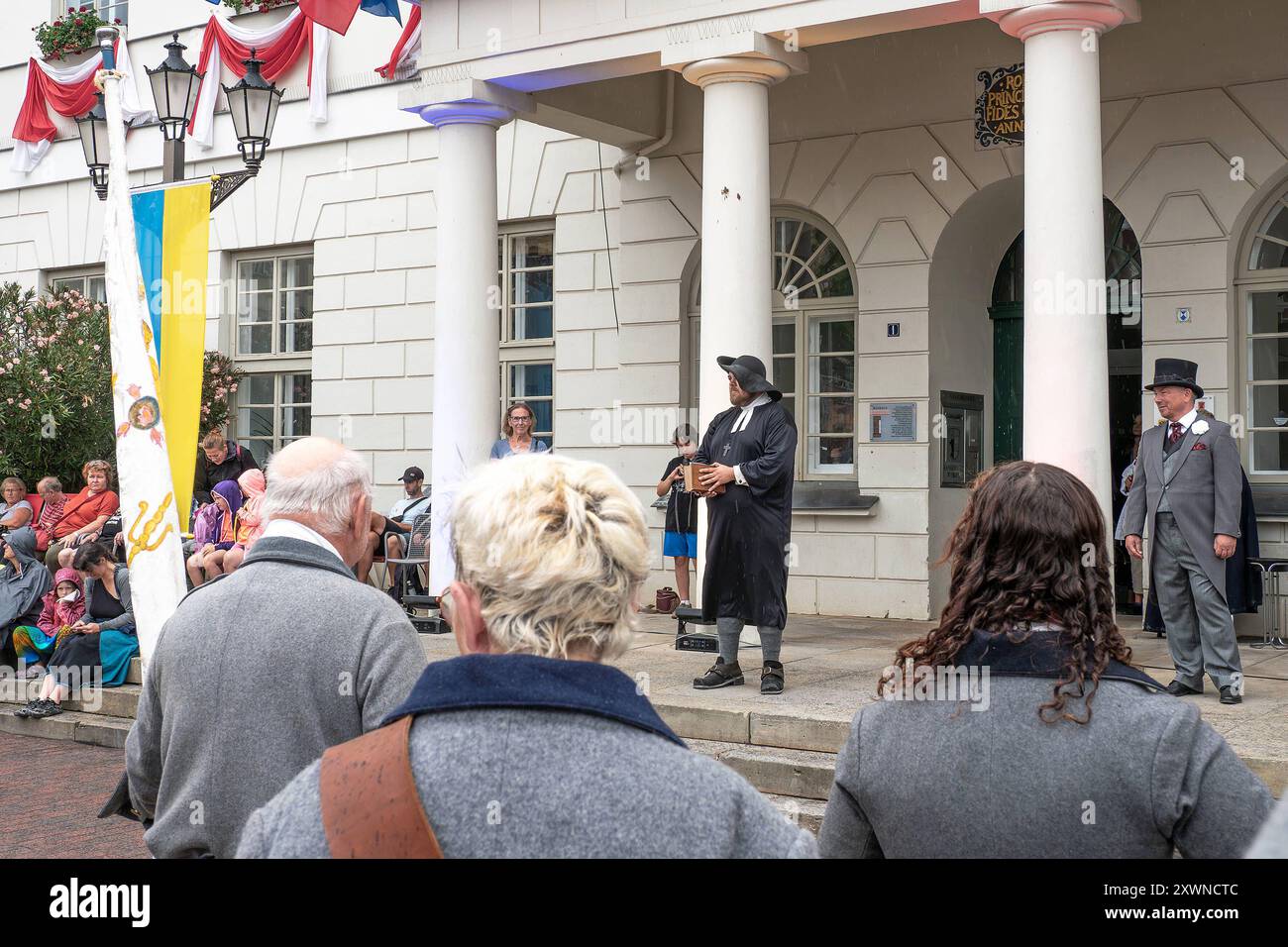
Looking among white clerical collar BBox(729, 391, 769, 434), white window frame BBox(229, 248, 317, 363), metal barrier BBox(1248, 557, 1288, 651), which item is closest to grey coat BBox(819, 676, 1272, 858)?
white clerical collar BBox(729, 391, 769, 434)

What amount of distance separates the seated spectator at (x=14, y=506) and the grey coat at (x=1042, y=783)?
11.6 metres

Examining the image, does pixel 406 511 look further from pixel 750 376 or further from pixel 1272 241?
pixel 1272 241

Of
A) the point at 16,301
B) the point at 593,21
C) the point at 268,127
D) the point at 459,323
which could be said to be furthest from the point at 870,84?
the point at 16,301

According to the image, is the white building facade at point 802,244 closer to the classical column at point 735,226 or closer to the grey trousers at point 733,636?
the classical column at point 735,226

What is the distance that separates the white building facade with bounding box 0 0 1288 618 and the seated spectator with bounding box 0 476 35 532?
11.8ft

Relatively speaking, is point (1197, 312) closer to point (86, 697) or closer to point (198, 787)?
point (86, 697)

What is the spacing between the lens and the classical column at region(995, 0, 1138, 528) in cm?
904

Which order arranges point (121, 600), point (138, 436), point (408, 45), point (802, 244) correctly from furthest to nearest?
point (408, 45) < point (802, 244) < point (121, 600) < point (138, 436)

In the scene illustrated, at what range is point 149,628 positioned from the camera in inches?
242

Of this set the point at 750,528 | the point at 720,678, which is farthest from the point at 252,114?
the point at 720,678

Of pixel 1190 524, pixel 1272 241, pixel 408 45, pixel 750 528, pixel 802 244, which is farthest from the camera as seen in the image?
pixel 408 45

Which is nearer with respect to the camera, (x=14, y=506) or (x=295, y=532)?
(x=295, y=532)

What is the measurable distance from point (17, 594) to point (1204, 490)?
8.78 meters

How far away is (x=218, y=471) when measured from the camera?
1454 centimetres
